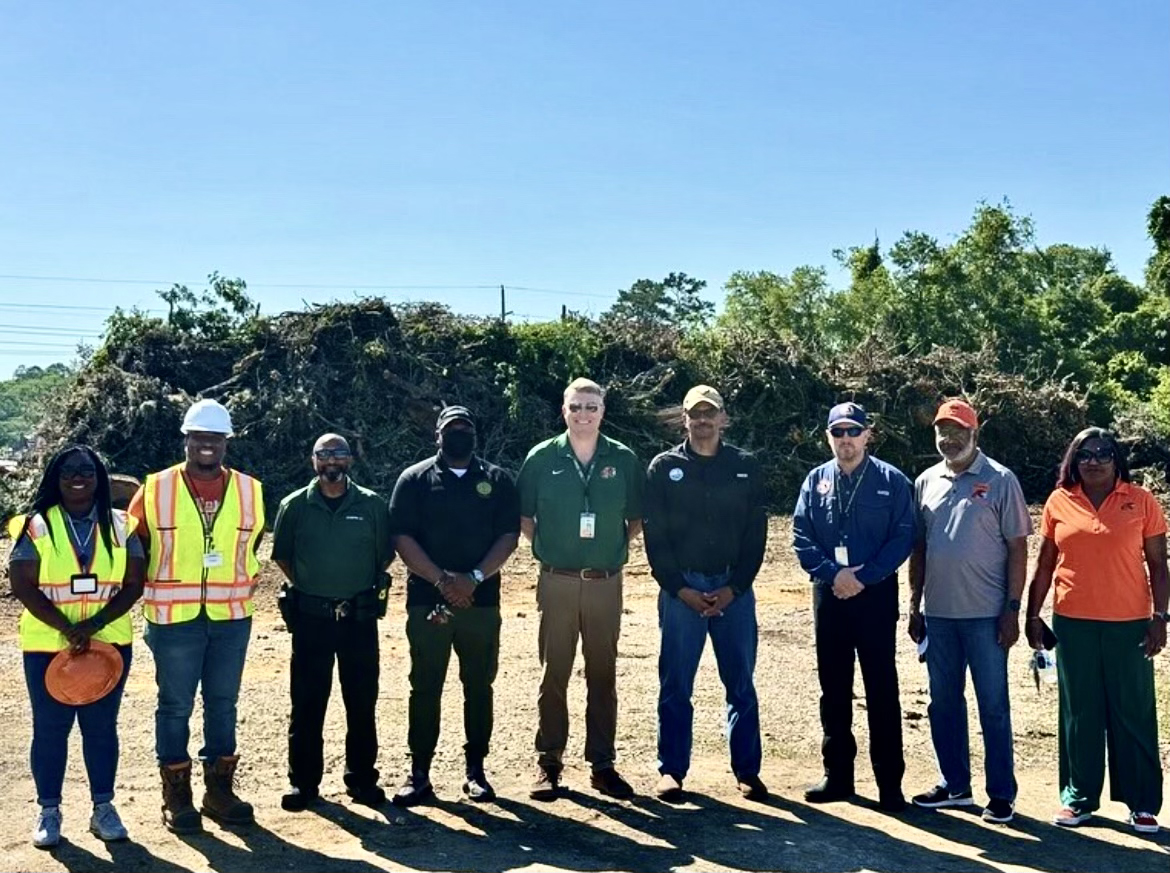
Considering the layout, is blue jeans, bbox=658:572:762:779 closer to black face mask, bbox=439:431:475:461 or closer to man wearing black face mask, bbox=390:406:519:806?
man wearing black face mask, bbox=390:406:519:806

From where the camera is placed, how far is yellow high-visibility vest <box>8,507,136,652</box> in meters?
5.10

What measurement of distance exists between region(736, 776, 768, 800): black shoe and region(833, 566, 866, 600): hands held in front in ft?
3.53

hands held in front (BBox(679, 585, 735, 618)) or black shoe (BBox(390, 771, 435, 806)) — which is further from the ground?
hands held in front (BBox(679, 585, 735, 618))

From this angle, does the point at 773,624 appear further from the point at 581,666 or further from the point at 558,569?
the point at 558,569

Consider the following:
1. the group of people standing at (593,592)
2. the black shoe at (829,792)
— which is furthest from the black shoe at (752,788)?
the black shoe at (829,792)

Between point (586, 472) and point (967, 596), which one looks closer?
point (967, 596)

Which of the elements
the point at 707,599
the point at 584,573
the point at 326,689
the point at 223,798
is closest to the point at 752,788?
the point at 707,599

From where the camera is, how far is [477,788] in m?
5.91

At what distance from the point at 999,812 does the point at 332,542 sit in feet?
11.3

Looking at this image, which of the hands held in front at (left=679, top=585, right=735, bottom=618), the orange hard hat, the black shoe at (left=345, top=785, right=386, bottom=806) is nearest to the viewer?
the orange hard hat

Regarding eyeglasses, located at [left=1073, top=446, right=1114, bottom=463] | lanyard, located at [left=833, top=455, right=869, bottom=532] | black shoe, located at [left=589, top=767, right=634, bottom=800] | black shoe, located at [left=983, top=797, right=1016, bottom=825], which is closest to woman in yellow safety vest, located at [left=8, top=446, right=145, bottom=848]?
black shoe, located at [left=589, top=767, right=634, bottom=800]

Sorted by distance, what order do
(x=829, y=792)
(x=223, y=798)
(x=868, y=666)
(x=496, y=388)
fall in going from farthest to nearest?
1. (x=496, y=388)
2. (x=829, y=792)
3. (x=868, y=666)
4. (x=223, y=798)

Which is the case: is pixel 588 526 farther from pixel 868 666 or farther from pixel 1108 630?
pixel 1108 630

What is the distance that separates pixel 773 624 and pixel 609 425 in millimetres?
8039
